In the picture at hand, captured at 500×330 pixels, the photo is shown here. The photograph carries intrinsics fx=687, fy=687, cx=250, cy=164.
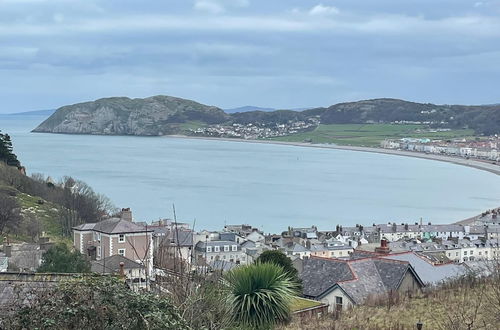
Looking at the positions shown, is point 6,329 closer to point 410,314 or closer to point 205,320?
point 205,320

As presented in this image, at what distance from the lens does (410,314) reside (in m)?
11.4

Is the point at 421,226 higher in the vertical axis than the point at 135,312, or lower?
lower

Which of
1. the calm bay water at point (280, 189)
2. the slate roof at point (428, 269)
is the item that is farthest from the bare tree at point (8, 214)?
the calm bay water at point (280, 189)

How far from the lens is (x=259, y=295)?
31.8ft

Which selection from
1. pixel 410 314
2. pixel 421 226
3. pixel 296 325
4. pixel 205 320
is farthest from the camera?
pixel 421 226

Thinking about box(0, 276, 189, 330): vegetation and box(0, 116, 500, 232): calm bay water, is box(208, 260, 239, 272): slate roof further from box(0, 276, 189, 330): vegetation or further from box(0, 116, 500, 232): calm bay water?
box(0, 116, 500, 232): calm bay water

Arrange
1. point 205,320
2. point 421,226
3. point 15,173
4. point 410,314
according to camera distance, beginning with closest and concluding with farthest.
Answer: point 205,320 → point 410,314 → point 15,173 → point 421,226

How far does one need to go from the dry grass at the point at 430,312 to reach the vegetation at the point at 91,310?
17.6ft

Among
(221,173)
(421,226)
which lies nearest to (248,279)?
(421,226)

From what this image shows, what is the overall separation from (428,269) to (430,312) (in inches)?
265

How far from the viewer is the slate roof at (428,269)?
17.1 m

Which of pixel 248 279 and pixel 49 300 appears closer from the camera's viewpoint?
pixel 49 300

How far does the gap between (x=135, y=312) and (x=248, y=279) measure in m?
5.26

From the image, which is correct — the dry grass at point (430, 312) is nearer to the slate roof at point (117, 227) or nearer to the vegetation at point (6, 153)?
the slate roof at point (117, 227)
